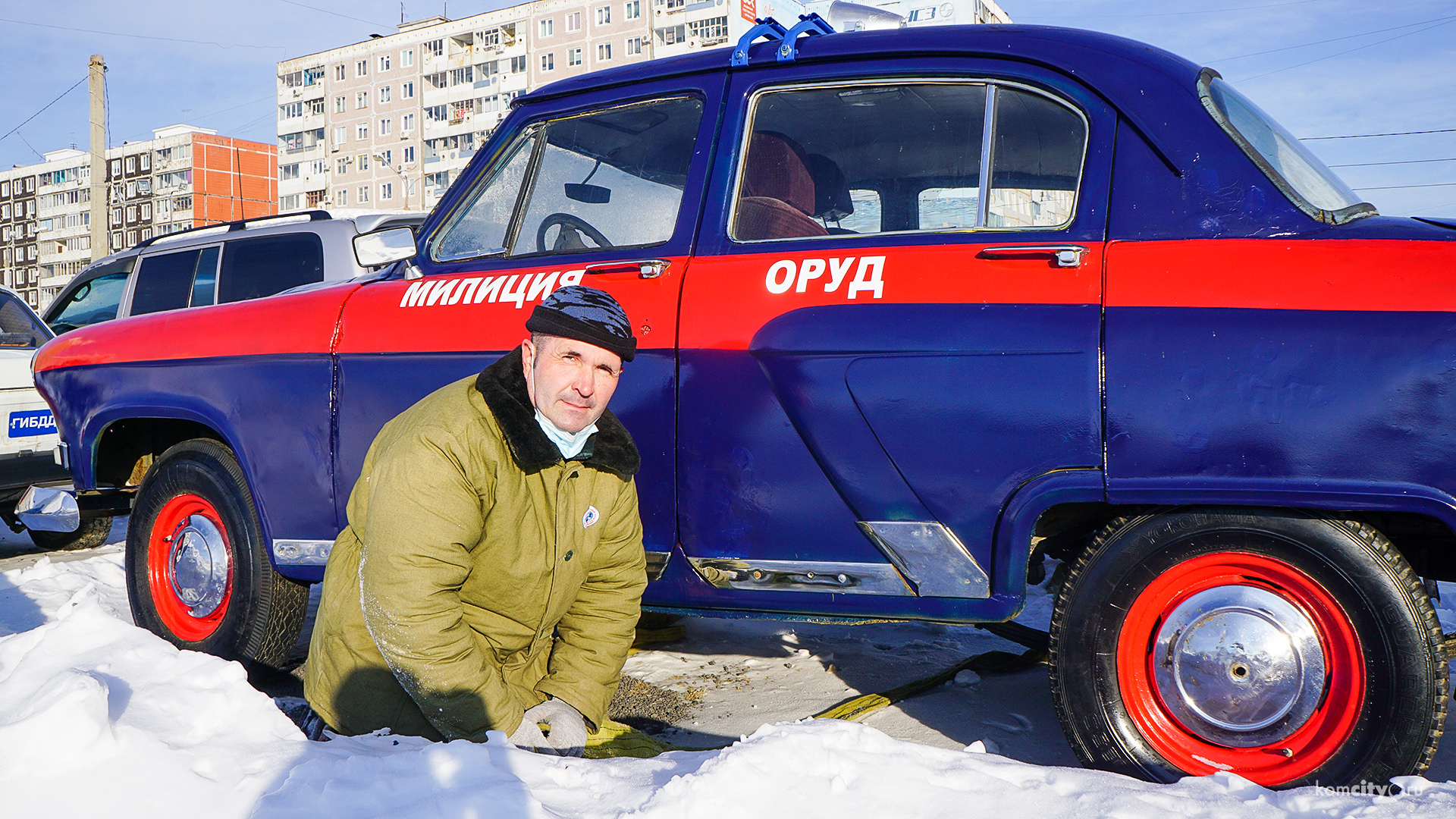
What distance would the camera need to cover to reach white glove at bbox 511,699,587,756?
241 centimetres

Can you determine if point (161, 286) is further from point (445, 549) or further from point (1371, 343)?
point (1371, 343)

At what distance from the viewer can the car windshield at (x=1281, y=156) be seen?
7.20 feet

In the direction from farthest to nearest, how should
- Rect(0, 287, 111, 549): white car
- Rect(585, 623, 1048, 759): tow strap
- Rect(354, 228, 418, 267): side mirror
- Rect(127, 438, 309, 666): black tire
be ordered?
Rect(0, 287, 111, 549): white car, Rect(127, 438, 309, 666): black tire, Rect(354, 228, 418, 267): side mirror, Rect(585, 623, 1048, 759): tow strap

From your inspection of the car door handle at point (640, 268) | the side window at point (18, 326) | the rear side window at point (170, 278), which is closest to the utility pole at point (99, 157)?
the rear side window at point (170, 278)

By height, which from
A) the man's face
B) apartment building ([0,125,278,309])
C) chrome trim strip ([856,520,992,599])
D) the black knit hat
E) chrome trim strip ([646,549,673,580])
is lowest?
chrome trim strip ([646,549,673,580])

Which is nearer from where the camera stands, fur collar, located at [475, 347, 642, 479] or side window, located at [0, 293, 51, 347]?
fur collar, located at [475, 347, 642, 479]

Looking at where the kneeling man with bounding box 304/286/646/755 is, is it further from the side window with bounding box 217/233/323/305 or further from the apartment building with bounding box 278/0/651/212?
the apartment building with bounding box 278/0/651/212

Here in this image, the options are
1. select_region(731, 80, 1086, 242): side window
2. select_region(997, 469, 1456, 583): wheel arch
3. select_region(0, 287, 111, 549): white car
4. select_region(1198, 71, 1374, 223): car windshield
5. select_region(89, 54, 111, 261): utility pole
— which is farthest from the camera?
select_region(89, 54, 111, 261): utility pole

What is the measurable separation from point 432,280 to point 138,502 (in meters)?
1.70

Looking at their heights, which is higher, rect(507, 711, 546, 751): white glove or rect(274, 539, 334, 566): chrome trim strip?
rect(274, 539, 334, 566): chrome trim strip

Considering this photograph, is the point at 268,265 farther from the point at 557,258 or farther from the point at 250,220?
the point at 557,258

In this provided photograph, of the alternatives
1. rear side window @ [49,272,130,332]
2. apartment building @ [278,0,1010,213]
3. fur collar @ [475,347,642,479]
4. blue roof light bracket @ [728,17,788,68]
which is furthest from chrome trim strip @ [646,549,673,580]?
apartment building @ [278,0,1010,213]

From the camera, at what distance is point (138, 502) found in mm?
3734

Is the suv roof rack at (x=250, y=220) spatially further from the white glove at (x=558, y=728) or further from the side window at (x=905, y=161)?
the white glove at (x=558, y=728)
